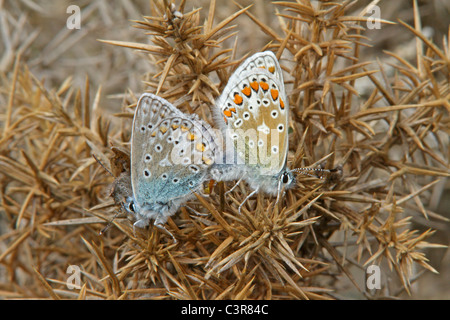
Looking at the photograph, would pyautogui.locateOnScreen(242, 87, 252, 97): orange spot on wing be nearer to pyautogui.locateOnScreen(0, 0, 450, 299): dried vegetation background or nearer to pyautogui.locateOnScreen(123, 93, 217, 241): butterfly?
pyautogui.locateOnScreen(0, 0, 450, 299): dried vegetation background

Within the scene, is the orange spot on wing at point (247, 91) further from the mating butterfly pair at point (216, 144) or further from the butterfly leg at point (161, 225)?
the butterfly leg at point (161, 225)

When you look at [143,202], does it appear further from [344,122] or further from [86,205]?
[344,122]

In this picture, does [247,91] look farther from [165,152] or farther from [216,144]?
[165,152]

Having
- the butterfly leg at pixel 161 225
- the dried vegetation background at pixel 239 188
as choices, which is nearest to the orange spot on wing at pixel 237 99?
the dried vegetation background at pixel 239 188

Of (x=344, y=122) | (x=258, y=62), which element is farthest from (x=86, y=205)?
(x=344, y=122)

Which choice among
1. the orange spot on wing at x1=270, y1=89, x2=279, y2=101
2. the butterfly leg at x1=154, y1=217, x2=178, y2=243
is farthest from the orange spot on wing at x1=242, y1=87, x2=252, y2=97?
the butterfly leg at x1=154, y1=217, x2=178, y2=243

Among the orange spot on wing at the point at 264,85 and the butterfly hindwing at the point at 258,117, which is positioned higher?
the orange spot on wing at the point at 264,85
